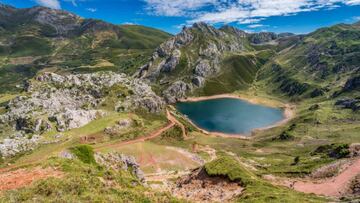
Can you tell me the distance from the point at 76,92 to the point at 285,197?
152769mm

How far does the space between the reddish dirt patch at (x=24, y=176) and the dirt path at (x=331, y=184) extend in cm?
4981

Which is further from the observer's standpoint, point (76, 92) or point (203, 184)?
point (76, 92)

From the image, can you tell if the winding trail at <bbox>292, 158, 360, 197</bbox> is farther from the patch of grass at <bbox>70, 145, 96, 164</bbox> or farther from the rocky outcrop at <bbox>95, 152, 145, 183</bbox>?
the patch of grass at <bbox>70, 145, 96, 164</bbox>

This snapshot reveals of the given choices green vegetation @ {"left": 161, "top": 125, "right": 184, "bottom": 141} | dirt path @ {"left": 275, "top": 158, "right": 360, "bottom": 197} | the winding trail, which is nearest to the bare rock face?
green vegetation @ {"left": 161, "top": 125, "right": 184, "bottom": 141}

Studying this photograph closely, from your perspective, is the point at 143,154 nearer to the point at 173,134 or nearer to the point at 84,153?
the point at 173,134

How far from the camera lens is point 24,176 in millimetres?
41219

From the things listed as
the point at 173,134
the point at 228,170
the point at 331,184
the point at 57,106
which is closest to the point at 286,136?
the point at 173,134

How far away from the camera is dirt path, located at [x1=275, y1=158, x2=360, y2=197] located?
63.8 m

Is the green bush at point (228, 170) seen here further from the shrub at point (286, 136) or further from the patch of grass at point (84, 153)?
the shrub at point (286, 136)

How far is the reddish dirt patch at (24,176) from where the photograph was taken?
38.2 meters

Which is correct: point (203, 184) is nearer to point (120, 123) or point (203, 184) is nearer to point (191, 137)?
point (120, 123)

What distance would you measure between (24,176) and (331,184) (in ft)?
192

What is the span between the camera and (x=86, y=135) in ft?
452

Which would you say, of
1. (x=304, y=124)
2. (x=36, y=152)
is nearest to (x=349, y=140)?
(x=304, y=124)
